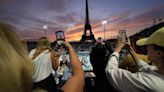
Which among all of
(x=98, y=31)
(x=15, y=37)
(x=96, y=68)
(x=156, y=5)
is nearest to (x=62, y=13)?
(x=98, y=31)

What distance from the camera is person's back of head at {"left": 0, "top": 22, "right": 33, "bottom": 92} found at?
1.89ft

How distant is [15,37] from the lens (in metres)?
0.66

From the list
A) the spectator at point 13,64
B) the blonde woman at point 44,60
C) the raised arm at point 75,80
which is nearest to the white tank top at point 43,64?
the blonde woman at point 44,60

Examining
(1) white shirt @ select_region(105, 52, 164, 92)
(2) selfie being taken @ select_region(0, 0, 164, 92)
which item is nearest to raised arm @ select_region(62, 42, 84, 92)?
(2) selfie being taken @ select_region(0, 0, 164, 92)

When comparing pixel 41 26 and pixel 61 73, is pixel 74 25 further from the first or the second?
pixel 61 73

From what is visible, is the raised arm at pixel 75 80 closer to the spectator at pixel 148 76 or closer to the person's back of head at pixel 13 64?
the person's back of head at pixel 13 64

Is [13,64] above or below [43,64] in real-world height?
above

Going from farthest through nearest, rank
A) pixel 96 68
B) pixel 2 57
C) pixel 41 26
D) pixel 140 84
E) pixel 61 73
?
pixel 41 26 < pixel 61 73 < pixel 96 68 < pixel 140 84 < pixel 2 57

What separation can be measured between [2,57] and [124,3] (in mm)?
5553

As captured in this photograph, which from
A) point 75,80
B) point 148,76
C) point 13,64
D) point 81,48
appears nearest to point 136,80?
point 148,76

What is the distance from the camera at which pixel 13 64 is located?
0.59 m

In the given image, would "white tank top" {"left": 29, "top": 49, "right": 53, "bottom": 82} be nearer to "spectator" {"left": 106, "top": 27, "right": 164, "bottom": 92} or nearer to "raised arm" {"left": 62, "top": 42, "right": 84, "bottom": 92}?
"spectator" {"left": 106, "top": 27, "right": 164, "bottom": 92}

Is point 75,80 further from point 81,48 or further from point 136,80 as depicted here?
point 81,48

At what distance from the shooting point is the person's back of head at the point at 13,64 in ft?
1.89
